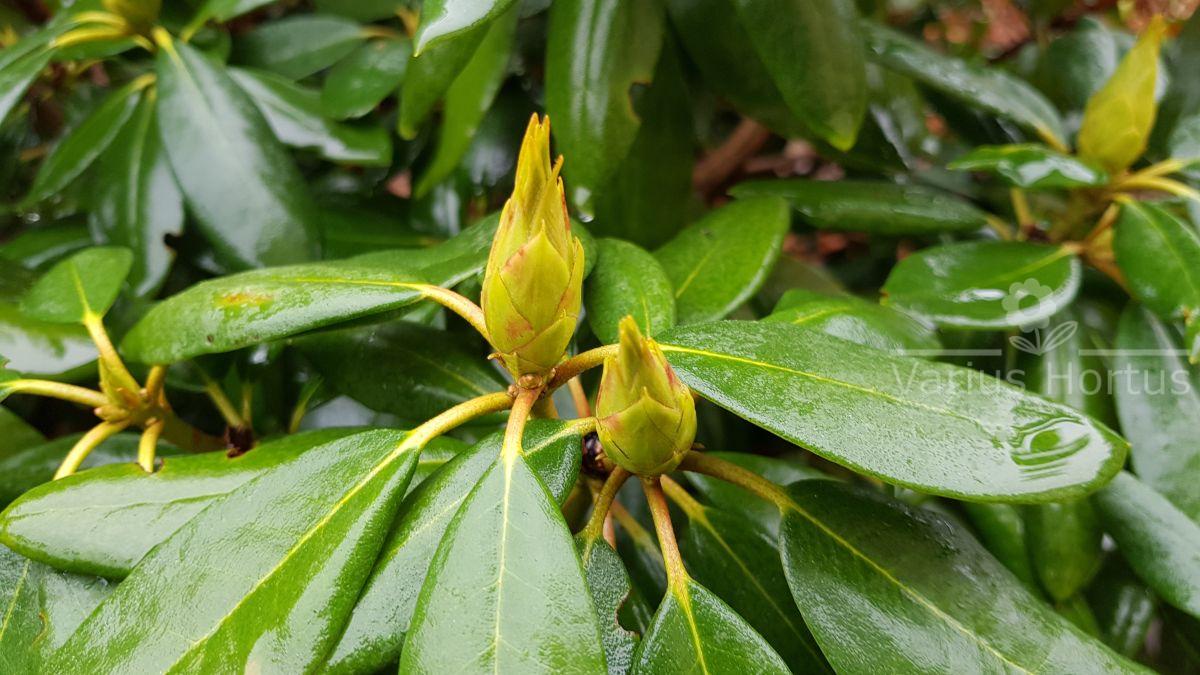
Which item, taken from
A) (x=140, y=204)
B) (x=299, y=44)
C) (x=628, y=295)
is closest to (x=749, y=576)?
(x=628, y=295)

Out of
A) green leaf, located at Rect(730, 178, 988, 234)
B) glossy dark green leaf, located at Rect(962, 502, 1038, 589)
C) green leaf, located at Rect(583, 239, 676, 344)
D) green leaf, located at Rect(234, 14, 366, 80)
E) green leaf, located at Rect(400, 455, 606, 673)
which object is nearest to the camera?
green leaf, located at Rect(400, 455, 606, 673)

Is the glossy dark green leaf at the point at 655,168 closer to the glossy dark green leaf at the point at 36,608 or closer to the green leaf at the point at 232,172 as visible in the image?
the green leaf at the point at 232,172

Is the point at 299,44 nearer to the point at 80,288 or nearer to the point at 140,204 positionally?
the point at 140,204

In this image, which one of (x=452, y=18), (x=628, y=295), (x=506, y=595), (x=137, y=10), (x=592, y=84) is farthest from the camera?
(x=137, y=10)

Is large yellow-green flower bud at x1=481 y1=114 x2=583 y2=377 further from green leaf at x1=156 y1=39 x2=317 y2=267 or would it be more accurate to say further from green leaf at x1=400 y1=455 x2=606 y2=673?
green leaf at x1=156 y1=39 x2=317 y2=267

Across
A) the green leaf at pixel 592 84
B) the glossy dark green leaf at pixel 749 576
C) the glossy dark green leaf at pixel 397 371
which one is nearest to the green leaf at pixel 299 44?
the green leaf at pixel 592 84

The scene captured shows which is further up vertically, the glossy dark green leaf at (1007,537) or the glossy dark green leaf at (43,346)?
the glossy dark green leaf at (43,346)

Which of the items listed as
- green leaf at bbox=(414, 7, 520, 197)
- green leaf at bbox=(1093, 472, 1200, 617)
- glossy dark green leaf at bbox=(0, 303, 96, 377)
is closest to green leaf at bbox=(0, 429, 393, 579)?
glossy dark green leaf at bbox=(0, 303, 96, 377)
